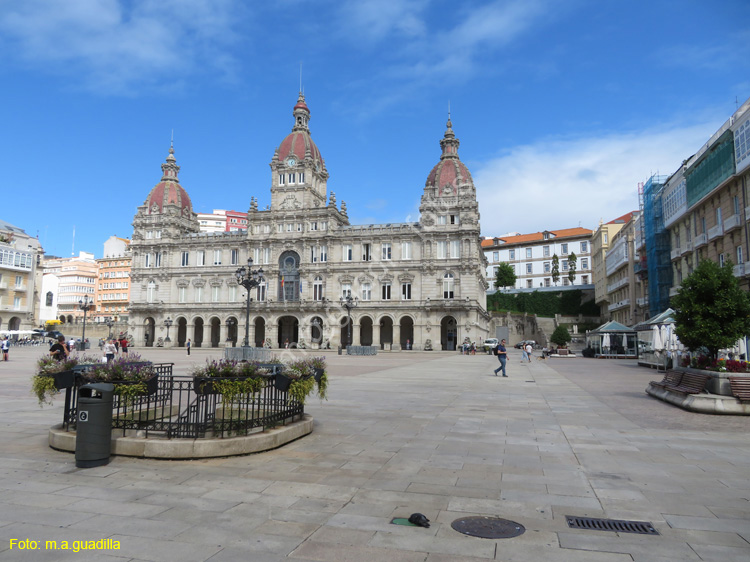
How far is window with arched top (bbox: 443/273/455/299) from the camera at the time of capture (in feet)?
191

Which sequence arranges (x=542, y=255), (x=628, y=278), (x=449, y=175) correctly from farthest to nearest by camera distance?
(x=542, y=255) → (x=628, y=278) → (x=449, y=175)

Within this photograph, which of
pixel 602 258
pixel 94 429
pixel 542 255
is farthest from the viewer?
pixel 542 255

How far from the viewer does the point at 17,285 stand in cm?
7150

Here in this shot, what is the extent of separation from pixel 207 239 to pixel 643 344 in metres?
52.8

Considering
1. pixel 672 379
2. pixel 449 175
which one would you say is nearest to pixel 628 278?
pixel 449 175

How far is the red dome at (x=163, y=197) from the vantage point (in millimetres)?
70250

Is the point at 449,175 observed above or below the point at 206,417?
above

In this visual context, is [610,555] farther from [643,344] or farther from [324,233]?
[324,233]

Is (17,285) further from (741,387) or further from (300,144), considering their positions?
(741,387)

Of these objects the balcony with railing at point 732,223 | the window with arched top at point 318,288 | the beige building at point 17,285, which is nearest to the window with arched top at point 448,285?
the window with arched top at point 318,288

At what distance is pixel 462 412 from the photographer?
12289 mm

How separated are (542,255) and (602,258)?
19723 millimetres

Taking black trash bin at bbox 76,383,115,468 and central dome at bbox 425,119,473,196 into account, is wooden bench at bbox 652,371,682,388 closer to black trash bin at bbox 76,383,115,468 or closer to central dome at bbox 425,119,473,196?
black trash bin at bbox 76,383,115,468

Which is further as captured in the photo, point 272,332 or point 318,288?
point 318,288
